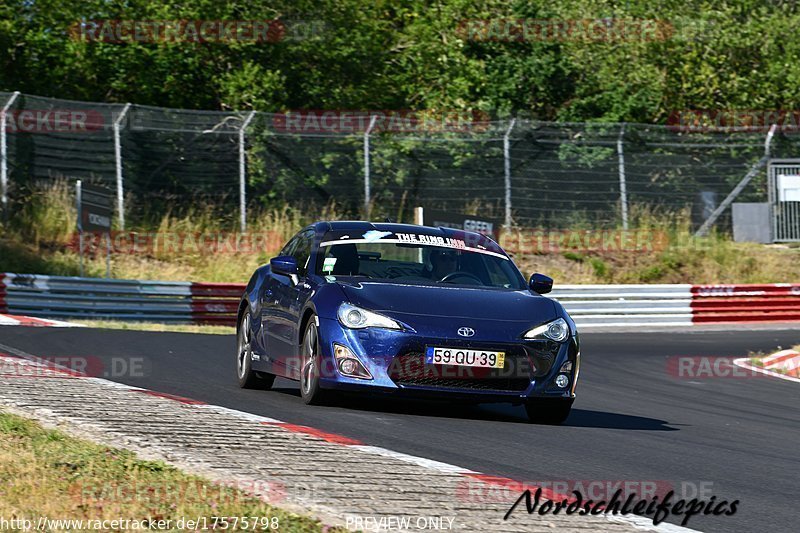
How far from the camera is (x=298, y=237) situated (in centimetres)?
1103

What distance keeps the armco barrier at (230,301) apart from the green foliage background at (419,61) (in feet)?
25.2

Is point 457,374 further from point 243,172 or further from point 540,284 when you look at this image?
point 243,172

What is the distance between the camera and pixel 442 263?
9.98m

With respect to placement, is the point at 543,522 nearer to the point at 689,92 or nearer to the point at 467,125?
the point at 467,125

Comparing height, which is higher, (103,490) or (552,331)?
(552,331)

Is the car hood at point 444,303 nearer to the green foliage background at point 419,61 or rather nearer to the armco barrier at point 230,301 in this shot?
the armco barrier at point 230,301

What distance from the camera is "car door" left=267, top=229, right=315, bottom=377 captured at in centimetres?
961

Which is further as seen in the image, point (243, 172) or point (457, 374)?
point (243, 172)

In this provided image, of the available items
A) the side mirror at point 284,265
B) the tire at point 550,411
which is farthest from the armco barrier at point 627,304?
the tire at point 550,411

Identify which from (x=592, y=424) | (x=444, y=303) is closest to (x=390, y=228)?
(x=444, y=303)

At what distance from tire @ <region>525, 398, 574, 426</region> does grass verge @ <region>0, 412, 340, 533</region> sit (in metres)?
3.79

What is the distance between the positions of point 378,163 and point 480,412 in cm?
1753

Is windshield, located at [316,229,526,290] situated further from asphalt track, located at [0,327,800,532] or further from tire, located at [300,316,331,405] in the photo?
asphalt track, located at [0,327,800,532]

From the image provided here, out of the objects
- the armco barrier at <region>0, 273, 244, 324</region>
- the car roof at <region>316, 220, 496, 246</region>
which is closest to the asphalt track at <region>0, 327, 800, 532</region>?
the car roof at <region>316, 220, 496, 246</region>
